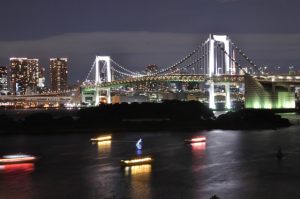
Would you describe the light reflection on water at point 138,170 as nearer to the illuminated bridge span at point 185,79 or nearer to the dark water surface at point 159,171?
the dark water surface at point 159,171

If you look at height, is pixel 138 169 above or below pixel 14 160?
below

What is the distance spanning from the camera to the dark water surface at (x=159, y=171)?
66.4ft

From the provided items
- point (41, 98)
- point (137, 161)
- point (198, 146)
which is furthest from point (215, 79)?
point (41, 98)

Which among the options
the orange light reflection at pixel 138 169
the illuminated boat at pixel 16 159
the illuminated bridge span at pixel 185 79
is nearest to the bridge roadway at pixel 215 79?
the illuminated bridge span at pixel 185 79

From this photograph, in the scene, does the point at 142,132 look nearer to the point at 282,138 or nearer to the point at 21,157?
the point at 282,138

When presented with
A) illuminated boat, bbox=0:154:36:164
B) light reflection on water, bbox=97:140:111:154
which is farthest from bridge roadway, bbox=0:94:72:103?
illuminated boat, bbox=0:154:36:164

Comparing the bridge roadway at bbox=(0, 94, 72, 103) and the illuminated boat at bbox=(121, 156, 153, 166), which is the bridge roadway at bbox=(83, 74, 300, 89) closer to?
the bridge roadway at bbox=(0, 94, 72, 103)

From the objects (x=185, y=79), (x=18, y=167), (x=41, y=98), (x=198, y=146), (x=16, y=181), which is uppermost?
(x=185, y=79)

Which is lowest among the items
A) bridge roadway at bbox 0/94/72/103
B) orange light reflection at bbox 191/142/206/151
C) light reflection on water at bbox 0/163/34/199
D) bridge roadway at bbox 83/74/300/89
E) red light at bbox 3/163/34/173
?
light reflection on water at bbox 0/163/34/199

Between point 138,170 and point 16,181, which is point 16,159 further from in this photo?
point 138,170

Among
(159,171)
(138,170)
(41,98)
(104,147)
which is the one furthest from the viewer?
(41,98)

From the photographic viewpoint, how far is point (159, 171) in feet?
80.1

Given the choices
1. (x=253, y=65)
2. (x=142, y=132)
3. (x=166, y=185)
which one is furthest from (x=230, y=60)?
(x=166, y=185)

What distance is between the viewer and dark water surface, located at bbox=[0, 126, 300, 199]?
66.4 ft
